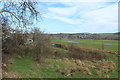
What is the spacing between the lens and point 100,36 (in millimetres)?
13570

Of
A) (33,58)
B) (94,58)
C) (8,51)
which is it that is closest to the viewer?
(8,51)

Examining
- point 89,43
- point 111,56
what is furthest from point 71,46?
point 111,56

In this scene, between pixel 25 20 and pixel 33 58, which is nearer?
pixel 25 20

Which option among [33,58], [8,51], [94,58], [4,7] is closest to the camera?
[4,7]

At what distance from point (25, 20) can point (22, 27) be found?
0.94ft

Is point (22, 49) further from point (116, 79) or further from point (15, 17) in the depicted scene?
point (116, 79)

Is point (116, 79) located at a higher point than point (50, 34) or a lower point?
lower

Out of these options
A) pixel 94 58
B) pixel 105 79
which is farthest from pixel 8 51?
pixel 94 58

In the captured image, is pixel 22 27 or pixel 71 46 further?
pixel 71 46

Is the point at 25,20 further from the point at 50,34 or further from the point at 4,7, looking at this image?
the point at 50,34

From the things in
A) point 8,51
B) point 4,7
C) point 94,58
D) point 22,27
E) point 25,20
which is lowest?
point 94,58

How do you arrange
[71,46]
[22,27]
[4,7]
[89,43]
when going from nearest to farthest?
[4,7]
[22,27]
[71,46]
[89,43]

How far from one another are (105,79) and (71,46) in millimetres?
9950

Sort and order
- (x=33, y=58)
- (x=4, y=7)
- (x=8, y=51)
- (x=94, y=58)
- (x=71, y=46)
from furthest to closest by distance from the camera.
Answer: (x=71, y=46) < (x=94, y=58) < (x=33, y=58) < (x=8, y=51) < (x=4, y=7)
